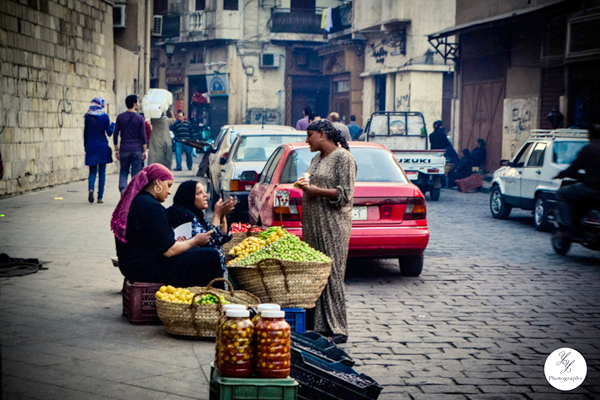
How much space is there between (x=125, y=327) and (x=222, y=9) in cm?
3985

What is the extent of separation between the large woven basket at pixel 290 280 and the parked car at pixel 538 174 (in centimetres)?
799

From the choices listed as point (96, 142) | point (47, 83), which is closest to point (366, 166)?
point (96, 142)

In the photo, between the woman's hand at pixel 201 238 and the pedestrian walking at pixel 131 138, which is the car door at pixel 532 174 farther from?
the woman's hand at pixel 201 238

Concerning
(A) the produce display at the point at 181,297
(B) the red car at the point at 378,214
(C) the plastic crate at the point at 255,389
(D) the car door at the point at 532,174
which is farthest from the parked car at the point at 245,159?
(C) the plastic crate at the point at 255,389

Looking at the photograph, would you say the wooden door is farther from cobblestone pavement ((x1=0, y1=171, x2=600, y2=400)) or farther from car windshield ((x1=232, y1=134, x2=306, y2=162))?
cobblestone pavement ((x1=0, y1=171, x2=600, y2=400))

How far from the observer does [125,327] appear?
19.5 ft

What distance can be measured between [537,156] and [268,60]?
32.0m

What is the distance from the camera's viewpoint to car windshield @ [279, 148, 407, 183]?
856 centimetres

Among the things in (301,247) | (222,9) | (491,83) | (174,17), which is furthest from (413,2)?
(301,247)

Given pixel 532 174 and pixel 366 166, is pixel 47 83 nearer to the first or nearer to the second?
pixel 532 174

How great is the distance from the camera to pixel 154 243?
584cm

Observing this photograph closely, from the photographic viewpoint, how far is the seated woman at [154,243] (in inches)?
228

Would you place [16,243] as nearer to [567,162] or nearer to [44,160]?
[44,160]

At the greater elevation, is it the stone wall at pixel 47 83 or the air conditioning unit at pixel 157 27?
the air conditioning unit at pixel 157 27
